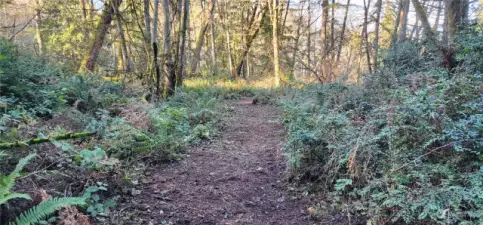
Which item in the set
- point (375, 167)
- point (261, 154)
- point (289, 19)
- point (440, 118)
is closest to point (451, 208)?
point (375, 167)

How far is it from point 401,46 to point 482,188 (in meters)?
5.66

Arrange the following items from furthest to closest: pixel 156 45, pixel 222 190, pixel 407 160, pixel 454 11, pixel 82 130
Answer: pixel 156 45 < pixel 454 11 < pixel 82 130 < pixel 222 190 < pixel 407 160

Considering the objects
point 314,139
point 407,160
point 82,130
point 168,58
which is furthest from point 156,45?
point 407,160

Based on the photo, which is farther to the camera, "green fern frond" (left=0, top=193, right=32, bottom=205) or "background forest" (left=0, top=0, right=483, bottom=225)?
"background forest" (left=0, top=0, right=483, bottom=225)

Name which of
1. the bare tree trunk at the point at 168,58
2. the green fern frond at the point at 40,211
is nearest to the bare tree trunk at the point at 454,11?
the bare tree trunk at the point at 168,58

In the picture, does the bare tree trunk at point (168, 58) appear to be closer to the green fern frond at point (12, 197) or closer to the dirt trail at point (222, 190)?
the dirt trail at point (222, 190)

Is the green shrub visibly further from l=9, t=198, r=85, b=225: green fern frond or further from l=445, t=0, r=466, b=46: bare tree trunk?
l=445, t=0, r=466, b=46: bare tree trunk

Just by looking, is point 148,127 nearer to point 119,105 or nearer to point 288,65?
point 119,105

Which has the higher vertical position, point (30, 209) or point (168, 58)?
point (168, 58)

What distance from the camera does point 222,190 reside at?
11.7 ft

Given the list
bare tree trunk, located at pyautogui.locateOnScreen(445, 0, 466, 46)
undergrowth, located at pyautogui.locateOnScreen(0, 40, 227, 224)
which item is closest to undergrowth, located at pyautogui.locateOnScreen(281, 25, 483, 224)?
undergrowth, located at pyautogui.locateOnScreen(0, 40, 227, 224)

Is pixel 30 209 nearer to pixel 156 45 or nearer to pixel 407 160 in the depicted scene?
pixel 407 160

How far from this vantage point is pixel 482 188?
2234 millimetres

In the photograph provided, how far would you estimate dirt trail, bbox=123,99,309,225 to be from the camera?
9.65 feet
